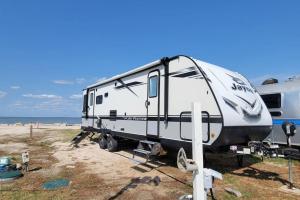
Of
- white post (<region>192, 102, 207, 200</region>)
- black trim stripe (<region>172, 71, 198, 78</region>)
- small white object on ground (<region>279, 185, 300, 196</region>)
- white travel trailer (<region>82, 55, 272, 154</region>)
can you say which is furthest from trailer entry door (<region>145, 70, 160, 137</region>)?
white post (<region>192, 102, 207, 200</region>)

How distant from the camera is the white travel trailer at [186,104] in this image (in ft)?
24.2

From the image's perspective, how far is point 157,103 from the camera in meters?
9.49

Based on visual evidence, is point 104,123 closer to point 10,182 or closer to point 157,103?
point 157,103

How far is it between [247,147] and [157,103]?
3392 millimetres

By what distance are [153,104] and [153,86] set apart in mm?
674

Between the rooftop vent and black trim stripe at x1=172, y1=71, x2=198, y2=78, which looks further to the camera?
the rooftop vent

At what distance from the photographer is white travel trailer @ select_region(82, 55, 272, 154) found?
7.37m

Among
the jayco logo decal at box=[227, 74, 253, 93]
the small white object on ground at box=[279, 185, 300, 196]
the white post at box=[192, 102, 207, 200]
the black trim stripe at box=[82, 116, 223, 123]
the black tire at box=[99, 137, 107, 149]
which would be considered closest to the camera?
the white post at box=[192, 102, 207, 200]

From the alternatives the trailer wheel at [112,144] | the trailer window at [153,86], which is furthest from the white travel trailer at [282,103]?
the trailer wheel at [112,144]

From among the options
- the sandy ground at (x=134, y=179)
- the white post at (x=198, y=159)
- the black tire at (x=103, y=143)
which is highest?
the white post at (x=198, y=159)

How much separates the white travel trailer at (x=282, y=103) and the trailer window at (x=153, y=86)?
5.34 m

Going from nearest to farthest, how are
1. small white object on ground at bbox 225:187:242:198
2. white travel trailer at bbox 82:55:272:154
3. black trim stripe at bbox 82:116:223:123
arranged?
small white object on ground at bbox 225:187:242:198 < black trim stripe at bbox 82:116:223:123 < white travel trailer at bbox 82:55:272:154

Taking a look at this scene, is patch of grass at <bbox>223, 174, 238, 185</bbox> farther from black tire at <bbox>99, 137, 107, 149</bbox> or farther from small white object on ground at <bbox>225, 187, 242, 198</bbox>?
black tire at <bbox>99, 137, 107, 149</bbox>

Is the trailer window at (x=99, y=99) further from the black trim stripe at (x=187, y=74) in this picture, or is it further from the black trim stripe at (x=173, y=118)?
the black trim stripe at (x=187, y=74)
